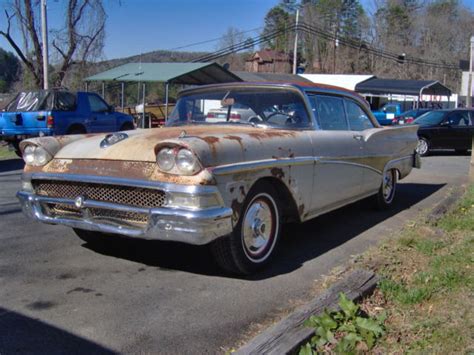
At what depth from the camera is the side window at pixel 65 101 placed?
13138 mm

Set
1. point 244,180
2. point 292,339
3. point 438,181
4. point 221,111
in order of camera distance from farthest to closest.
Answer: point 438,181 < point 221,111 < point 244,180 < point 292,339

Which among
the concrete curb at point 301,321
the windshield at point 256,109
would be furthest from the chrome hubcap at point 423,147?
the concrete curb at point 301,321

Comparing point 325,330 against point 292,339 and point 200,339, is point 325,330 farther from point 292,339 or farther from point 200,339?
point 200,339

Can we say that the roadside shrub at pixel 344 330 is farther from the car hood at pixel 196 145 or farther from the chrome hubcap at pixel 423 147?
the chrome hubcap at pixel 423 147

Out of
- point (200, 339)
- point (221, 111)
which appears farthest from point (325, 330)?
point (221, 111)

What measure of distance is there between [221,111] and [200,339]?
263cm

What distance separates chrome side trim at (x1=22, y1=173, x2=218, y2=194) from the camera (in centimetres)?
351

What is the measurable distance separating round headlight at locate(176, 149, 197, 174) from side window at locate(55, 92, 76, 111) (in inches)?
410

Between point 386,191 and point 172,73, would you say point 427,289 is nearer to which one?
point 386,191

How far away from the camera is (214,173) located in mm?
3580

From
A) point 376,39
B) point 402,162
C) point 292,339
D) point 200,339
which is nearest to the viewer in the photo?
point 292,339

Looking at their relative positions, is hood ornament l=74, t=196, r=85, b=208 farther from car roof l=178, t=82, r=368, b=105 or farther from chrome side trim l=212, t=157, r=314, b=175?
car roof l=178, t=82, r=368, b=105

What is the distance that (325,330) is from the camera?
2971 mm

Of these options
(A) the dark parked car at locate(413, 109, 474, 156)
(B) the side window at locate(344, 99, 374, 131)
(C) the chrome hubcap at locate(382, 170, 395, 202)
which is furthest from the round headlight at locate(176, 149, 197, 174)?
(A) the dark parked car at locate(413, 109, 474, 156)
